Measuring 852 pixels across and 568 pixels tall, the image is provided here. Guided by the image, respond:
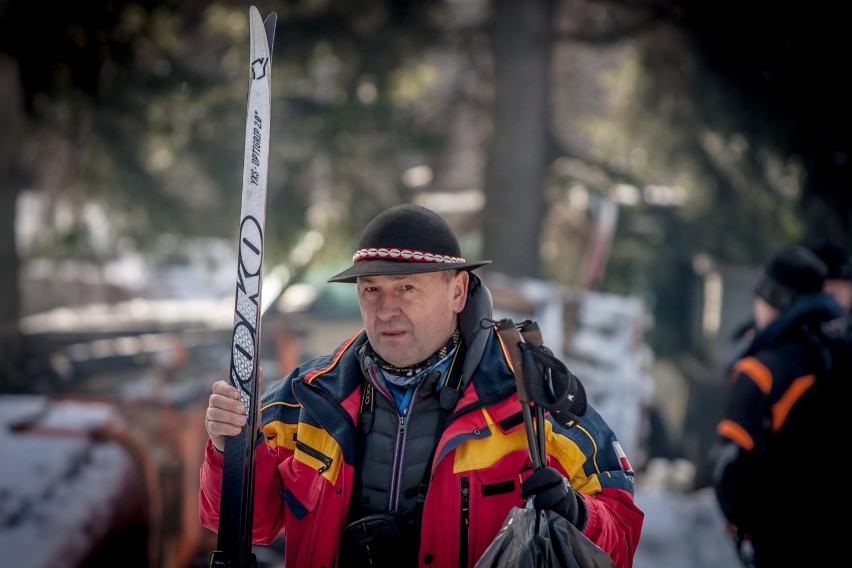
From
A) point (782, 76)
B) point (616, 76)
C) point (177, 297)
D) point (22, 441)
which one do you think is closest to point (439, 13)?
point (616, 76)

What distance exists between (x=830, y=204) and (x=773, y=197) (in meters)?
0.80

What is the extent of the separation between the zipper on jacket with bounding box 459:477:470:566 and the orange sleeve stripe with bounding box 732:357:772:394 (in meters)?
1.88

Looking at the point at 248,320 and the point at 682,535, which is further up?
the point at 248,320

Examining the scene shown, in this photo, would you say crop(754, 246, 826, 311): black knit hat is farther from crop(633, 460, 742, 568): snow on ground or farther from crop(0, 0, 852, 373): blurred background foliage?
crop(0, 0, 852, 373): blurred background foliage

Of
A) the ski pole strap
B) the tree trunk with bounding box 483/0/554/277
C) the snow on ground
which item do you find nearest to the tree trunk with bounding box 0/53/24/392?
the tree trunk with bounding box 483/0/554/277

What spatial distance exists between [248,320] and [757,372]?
2390 millimetres

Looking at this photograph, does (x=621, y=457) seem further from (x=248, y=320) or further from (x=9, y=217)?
(x=9, y=217)

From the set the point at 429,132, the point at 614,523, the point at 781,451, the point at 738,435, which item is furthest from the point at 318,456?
the point at 429,132

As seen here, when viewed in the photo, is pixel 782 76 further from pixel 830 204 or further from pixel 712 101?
pixel 830 204

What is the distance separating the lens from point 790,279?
3.81 metres

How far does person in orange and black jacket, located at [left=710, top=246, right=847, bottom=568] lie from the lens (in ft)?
11.5

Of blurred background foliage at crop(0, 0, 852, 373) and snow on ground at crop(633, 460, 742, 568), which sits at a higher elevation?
blurred background foliage at crop(0, 0, 852, 373)

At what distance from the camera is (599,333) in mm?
8102

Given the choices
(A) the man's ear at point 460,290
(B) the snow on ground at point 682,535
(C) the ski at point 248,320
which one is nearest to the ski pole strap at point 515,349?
(A) the man's ear at point 460,290
